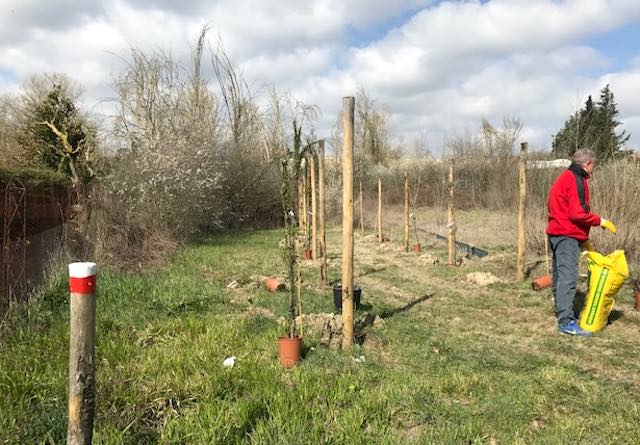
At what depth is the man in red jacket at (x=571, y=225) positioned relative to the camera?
5.10 meters

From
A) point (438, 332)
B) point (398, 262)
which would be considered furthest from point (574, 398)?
point (398, 262)

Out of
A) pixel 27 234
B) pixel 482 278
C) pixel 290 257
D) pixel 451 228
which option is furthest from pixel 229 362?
pixel 27 234

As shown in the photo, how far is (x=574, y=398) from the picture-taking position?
11.5 feet

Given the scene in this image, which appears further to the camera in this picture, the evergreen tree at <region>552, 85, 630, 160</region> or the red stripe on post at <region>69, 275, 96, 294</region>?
the evergreen tree at <region>552, 85, 630, 160</region>

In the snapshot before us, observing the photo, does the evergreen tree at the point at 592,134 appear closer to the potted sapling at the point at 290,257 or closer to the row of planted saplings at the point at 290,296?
the row of planted saplings at the point at 290,296

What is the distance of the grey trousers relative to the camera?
5.19m

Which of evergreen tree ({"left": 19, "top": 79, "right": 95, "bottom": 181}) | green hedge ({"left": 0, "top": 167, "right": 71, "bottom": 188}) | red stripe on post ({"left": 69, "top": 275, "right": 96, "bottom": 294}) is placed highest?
evergreen tree ({"left": 19, "top": 79, "right": 95, "bottom": 181})

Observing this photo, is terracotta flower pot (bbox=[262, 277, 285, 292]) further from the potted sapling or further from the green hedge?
the green hedge

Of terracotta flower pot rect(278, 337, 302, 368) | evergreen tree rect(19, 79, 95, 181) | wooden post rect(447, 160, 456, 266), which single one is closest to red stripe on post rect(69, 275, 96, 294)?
terracotta flower pot rect(278, 337, 302, 368)

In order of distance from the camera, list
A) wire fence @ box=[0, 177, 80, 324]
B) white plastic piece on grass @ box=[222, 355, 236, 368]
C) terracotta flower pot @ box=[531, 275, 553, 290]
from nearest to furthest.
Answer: white plastic piece on grass @ box=[222, 355, 236, 368]
wire fence @ box=[0, 177, 80, 324]
terracotta flower pot @ box=[531, 275, 553, 290]

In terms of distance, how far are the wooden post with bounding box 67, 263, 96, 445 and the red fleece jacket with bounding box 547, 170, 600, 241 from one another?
4.66 m

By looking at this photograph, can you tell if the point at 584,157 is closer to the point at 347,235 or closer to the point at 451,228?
the point at 347,235

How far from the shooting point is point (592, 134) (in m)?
15.6

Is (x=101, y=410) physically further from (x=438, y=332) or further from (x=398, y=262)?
(x=398, y=262)
